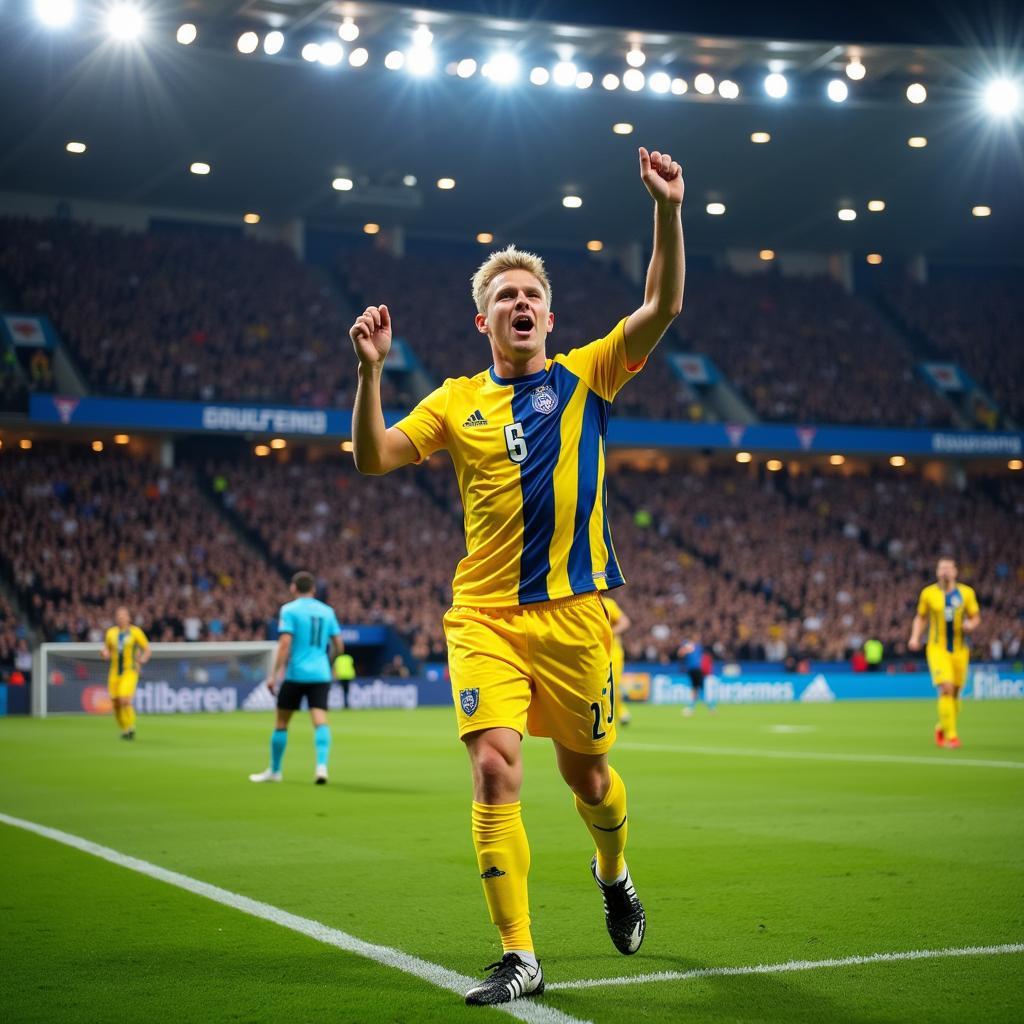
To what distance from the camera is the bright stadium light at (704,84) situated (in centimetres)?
3422

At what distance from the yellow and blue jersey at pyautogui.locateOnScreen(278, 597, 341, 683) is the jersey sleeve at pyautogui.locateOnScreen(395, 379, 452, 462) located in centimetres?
847

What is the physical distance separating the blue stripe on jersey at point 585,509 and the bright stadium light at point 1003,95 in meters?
32.2

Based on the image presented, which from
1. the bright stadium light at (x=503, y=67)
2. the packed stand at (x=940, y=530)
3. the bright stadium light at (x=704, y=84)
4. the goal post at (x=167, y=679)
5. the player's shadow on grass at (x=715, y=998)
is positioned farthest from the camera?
the packed stand at (x=940, y=530)

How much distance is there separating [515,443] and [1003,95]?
32.8 metres

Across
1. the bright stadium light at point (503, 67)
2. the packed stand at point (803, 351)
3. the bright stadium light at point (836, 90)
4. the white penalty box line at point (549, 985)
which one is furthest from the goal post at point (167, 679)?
the white penalty box line at point (549, 985)

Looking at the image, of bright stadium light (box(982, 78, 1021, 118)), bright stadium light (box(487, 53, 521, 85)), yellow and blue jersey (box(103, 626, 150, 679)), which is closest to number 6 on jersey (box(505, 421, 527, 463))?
yellow and blue jersey (box(103, 626, 150, 679))

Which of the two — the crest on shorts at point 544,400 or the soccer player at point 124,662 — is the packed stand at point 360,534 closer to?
the soccer player at point 124,662

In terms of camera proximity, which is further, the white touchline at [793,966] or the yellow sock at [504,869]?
the white touchline at [793,966]

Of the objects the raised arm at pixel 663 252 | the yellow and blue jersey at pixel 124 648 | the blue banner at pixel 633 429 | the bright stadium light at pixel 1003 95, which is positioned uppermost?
the bright stadium light at pixel 1003 95

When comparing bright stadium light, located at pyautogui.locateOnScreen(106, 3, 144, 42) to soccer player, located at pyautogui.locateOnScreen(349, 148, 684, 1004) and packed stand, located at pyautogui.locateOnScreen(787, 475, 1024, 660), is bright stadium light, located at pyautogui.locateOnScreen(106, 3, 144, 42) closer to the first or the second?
soccer player, located at pyautogui.locateOnScreen(349, 148, 684, 1004)

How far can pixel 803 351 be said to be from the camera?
49.5m

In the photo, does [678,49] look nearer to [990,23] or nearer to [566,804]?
[990,23]

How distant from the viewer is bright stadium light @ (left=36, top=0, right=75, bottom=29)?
2825 cm

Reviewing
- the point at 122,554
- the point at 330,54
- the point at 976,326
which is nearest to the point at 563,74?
the point at 330,54
